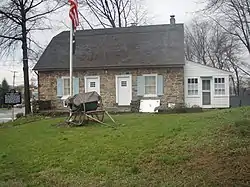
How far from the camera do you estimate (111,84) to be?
81.6ft

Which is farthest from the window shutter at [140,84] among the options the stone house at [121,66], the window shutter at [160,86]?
Result: the window shutter at [160,86]

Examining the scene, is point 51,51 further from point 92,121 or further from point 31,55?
point 92,121

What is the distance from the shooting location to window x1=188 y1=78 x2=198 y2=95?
2445cm

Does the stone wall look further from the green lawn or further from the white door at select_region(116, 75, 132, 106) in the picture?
the green lawn

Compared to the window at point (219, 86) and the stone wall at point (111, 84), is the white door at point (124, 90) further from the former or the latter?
the window at point (219, 86)

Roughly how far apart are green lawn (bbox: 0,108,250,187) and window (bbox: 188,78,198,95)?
559 inches

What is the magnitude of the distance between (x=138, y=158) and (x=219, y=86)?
58.8 feet

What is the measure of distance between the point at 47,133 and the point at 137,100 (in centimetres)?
1152

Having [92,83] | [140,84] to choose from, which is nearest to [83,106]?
[140,84]

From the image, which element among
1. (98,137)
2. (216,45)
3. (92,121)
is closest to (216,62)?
(216,45)

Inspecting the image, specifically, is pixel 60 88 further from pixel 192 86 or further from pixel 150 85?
pixel 192 86

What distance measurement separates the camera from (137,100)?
75.4ft

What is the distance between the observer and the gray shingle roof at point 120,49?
2461cm

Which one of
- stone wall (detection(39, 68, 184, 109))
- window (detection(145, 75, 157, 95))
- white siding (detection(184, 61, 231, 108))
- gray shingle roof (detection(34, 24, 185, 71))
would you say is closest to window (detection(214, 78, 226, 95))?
white siding (detection(184, 61, 231, 108))
